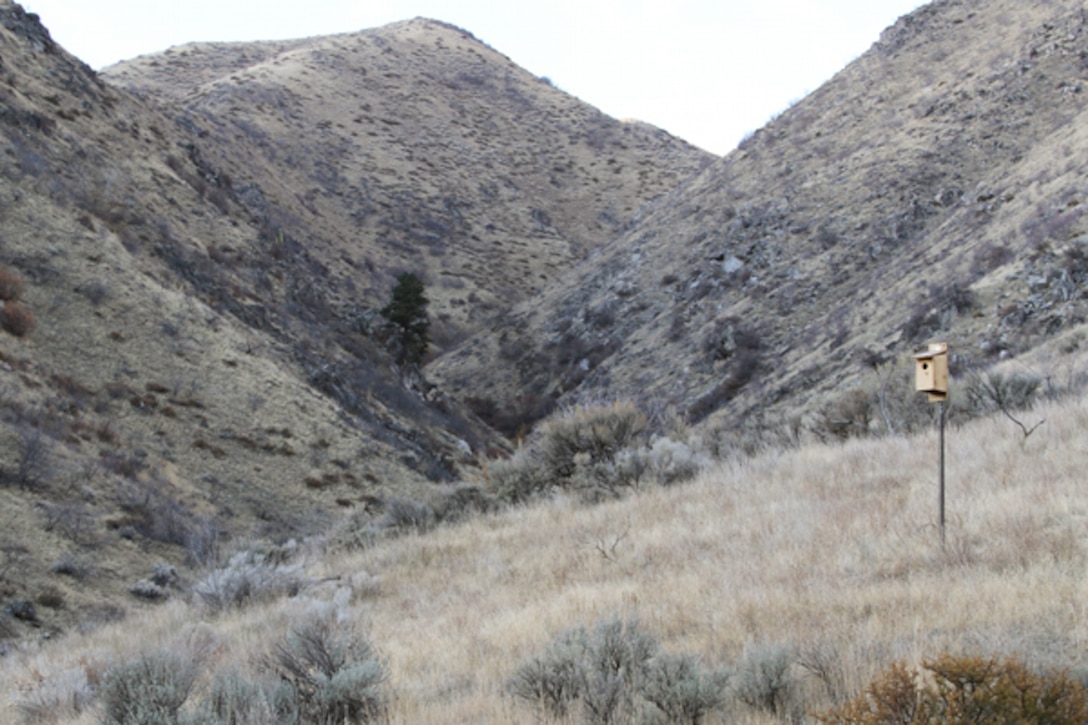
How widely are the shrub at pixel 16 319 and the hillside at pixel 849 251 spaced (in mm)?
15474

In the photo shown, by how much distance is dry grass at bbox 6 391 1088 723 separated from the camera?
4277mm

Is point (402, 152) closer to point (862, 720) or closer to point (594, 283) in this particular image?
point (594, 283)

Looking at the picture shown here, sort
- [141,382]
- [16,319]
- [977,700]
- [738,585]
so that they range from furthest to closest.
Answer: [141,382], [16,319], [738,585], [977,700]

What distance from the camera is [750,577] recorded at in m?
5.70

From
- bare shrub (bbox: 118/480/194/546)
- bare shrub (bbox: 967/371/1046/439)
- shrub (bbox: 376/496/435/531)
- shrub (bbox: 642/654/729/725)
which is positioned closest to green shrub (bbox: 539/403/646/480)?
shrub (bbox: 376/496/435/531)

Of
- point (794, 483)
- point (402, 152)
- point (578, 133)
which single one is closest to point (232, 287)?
point (794, 483)

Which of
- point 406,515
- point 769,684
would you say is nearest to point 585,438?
point 406,515

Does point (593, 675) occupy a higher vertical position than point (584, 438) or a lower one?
higher

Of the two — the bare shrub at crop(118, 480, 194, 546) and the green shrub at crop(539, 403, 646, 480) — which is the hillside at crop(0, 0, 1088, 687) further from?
the green shrub at crop(539, 403, 646, 480)

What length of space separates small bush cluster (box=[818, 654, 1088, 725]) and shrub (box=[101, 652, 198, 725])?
10.2ft

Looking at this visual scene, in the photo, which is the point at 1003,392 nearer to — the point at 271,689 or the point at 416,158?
the point at 271,689

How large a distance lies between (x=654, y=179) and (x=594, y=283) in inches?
1061

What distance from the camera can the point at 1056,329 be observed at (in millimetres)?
15477

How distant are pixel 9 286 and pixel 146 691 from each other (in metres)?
16.7
